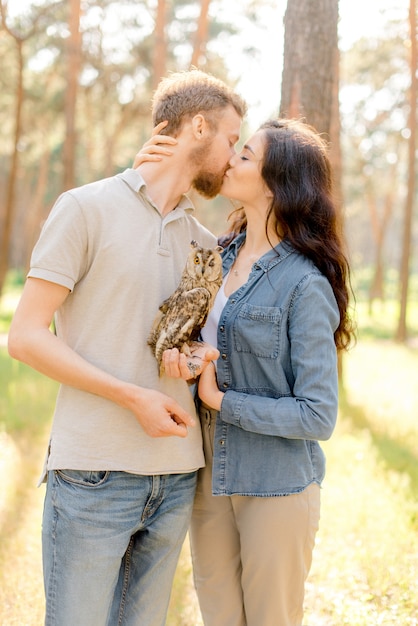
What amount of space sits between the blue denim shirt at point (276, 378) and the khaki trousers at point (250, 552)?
0.30 ft

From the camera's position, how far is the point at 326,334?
2771 millimetres

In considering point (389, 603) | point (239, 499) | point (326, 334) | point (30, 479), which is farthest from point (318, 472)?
point (30, 479)

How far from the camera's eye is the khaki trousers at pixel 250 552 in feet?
9.34

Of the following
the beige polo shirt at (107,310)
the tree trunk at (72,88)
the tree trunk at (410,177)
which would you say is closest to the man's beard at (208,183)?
the beige polo shirt at (107,310)

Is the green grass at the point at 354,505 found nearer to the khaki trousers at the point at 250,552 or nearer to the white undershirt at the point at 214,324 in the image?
the khaki trousers at the point at 250,552

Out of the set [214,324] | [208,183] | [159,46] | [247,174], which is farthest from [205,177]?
[159,46]

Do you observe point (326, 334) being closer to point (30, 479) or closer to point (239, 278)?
point (239, 278)

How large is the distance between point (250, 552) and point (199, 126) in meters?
1.87

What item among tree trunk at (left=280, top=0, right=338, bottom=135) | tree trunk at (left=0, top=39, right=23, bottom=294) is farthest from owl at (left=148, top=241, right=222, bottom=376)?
tree trunk at (left=0, top=39, right=23, bottom=294)

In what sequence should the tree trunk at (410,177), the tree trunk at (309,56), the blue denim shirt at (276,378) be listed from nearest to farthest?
the blue denim shirt at (276,378), the tree trunk at (309,56), the tree trunk at (410,177)

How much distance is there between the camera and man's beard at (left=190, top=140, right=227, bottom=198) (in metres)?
3.00

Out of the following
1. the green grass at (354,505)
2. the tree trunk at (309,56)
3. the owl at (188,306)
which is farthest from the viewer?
the tree trunk at (309,56)

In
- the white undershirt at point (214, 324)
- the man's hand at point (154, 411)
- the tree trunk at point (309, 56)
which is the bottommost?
the man's hand at point (154, 411)

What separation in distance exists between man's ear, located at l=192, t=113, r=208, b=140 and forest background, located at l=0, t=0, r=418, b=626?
1.07 m
